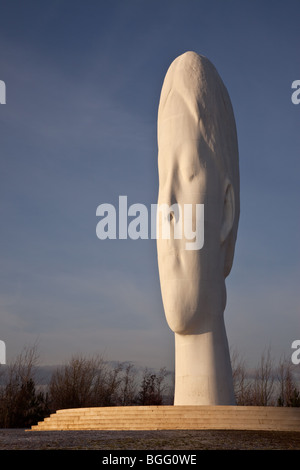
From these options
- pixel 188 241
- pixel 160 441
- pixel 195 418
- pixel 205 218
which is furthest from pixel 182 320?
pixel 160 441

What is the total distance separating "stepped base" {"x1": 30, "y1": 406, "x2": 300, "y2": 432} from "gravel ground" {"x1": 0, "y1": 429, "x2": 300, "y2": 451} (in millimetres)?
1343

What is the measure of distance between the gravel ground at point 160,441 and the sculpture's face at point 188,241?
5181 millimetres

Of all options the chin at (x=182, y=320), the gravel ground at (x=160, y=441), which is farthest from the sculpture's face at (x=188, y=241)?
the gravel ground at (x=160, y=441)

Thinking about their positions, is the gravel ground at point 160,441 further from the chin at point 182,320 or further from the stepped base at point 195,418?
the chin at point 182,320

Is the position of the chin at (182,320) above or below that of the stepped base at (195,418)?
above

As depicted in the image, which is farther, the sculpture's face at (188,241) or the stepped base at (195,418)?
the sculpture's face at (188,241)

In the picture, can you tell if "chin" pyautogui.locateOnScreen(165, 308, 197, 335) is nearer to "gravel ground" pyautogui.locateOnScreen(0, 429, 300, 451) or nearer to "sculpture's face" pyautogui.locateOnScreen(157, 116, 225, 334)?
"sculpture's face" pyautogui.locateOnScreen(157, 116, 225, 334)

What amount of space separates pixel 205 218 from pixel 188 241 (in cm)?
82

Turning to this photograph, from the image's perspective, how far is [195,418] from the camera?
12102 millimetres

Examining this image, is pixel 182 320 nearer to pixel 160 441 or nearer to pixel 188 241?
pixel 188 241

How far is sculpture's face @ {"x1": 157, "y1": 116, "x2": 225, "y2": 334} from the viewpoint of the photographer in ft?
51.0

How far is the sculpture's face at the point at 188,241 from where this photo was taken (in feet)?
51.0

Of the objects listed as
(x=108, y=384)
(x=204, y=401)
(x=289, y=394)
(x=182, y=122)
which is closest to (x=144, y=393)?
(x=108, y=384)
